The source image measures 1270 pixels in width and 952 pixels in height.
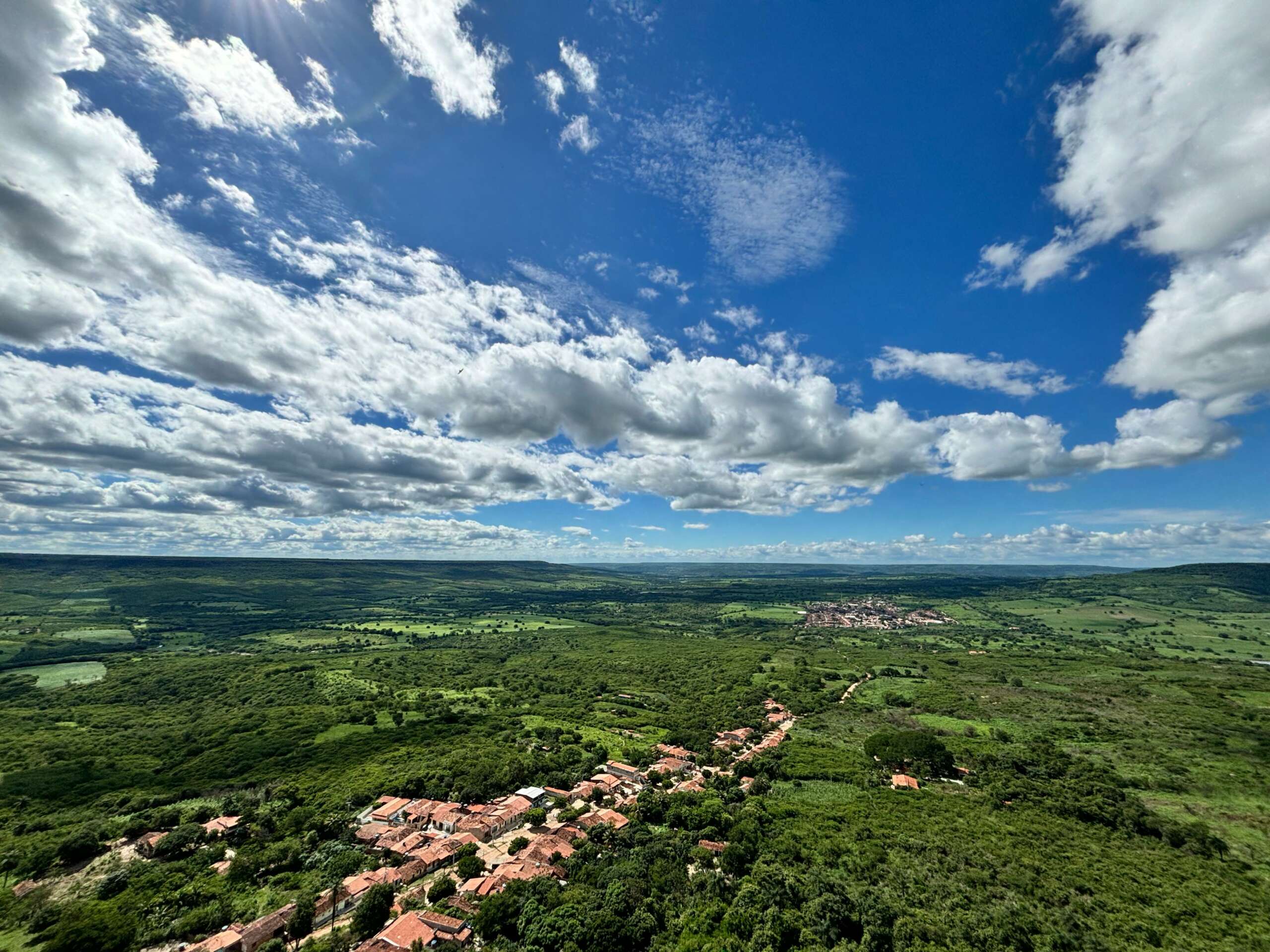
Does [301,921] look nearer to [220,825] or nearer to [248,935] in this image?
[248,935]

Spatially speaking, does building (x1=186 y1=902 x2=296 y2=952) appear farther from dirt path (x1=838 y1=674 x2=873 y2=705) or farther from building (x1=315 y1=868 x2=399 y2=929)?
dirt path (x1=838 y1=674 x2=873 y2=705)

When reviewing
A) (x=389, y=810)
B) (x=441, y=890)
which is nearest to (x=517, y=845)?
(x=441, y=890)

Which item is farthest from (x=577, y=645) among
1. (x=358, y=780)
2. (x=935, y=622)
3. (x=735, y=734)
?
(x=935, y=622)

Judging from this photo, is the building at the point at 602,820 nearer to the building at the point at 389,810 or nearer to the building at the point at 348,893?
the building at the point at 348,893

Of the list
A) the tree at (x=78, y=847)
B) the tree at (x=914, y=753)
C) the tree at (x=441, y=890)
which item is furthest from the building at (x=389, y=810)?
the tree at (x=914, y=753)

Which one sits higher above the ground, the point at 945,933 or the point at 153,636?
the point at 945,933

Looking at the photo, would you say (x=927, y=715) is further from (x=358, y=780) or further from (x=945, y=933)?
(x=358, y=780)
